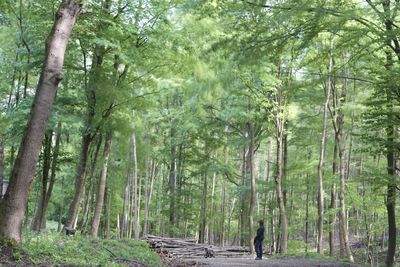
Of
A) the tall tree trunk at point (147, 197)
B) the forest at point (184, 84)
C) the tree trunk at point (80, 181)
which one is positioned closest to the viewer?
the forest at point (184, 84)

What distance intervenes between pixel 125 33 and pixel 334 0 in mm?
6462

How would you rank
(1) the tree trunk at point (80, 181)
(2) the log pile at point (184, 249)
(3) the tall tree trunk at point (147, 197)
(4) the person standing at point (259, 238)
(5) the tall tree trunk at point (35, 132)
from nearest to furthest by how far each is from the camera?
(5) the tall tree trunk at point (35, 132), (1) the tree trunk at point (80, 181), (4) the person standing at point (259, 238), (2) the log pile at point (184, 249), (3) the tall tree trunk at point (147, 197)

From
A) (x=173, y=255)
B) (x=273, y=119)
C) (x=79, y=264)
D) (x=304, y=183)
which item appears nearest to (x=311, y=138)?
(x=304, y=183)

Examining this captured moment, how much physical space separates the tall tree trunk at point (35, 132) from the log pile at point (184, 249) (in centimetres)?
1228

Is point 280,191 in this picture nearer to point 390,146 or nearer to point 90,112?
point 390,146

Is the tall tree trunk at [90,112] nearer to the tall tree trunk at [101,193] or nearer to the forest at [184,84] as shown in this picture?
the forest at [184,84]

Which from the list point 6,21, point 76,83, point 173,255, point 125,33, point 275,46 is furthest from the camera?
point 173,255

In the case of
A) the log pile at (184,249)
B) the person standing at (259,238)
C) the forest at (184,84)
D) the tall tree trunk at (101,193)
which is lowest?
the log pile at (184,249)

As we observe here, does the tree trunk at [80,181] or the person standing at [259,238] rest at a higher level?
the tree trunk at [80,181]

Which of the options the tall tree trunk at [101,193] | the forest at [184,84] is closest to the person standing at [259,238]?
the forest at [184,84]

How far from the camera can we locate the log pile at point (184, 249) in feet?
60.7

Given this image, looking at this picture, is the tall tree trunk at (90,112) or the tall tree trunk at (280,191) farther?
the tall tree trunk at (280,191)

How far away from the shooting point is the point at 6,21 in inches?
659

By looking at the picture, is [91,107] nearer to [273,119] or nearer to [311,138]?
[273,119]
